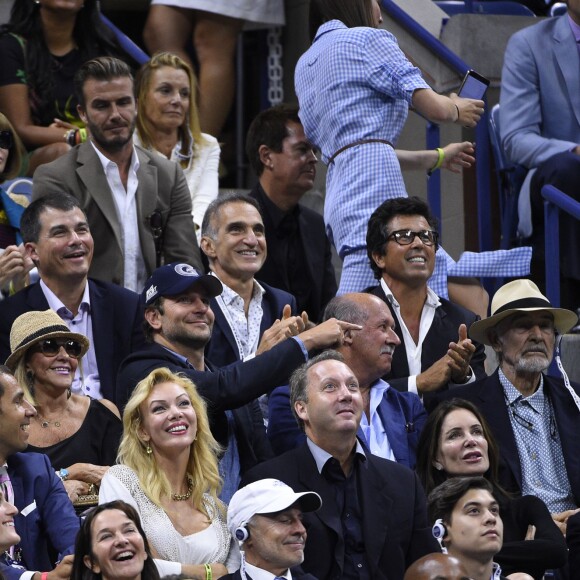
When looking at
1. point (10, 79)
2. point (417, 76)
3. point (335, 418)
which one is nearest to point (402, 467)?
point (335, 418)

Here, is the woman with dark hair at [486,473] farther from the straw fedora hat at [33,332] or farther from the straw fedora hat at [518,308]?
the straw fedora hat at [33,332]

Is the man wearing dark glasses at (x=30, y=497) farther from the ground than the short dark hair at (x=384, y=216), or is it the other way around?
the short dark hair at (x=384, y=216)

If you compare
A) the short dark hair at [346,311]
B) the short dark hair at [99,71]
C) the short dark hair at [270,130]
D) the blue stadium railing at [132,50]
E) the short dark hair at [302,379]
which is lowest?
the short dark hair at [302,379]

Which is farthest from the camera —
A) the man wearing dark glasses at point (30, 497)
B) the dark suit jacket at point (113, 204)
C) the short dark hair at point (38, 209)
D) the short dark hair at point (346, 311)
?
the dark suit jacket at point (113, 204)

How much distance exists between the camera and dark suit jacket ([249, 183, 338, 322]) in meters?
10.2

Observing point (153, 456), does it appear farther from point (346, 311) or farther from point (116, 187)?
point (116, 187)

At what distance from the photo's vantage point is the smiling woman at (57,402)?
809 cm

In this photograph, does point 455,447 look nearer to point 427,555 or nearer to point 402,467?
point 402,467

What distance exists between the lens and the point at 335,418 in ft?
25.8

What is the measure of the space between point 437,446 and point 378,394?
A: 42 cm

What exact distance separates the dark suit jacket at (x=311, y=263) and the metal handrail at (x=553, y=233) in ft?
3.89

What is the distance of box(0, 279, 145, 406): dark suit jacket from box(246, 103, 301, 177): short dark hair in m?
1.59

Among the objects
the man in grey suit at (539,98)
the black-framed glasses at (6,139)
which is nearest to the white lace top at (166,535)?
the black-framed glasses at (6,139)

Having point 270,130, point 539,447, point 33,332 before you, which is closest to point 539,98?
point 270,130
